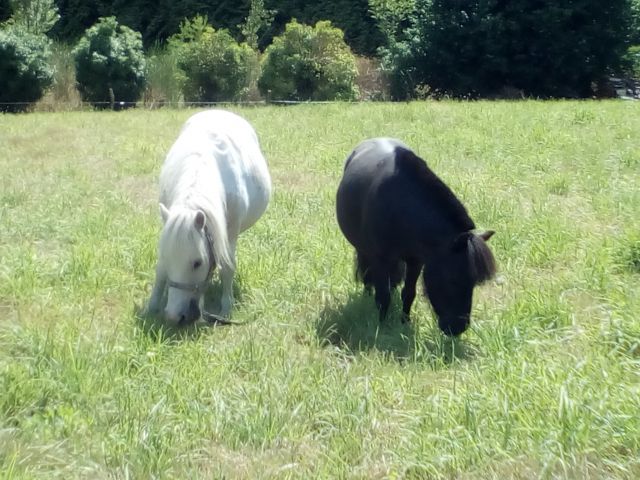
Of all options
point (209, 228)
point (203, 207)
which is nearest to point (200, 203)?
point (203, 207)

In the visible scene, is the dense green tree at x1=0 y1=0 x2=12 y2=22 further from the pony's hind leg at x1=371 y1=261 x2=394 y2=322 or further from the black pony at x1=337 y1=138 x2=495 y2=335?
the pony's hind leg at x1=371 y1=261 x2=394 y2=322

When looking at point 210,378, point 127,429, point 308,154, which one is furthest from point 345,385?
point 308,154

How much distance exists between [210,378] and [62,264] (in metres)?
2.43

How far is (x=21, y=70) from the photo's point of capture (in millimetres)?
17375

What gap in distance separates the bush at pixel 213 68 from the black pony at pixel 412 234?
14.1 metres

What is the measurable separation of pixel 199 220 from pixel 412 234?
1307 mm

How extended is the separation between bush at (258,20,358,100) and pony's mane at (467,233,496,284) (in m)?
14.8

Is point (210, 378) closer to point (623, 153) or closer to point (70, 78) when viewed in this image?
point (623, 153)

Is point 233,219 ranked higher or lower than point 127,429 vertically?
higher

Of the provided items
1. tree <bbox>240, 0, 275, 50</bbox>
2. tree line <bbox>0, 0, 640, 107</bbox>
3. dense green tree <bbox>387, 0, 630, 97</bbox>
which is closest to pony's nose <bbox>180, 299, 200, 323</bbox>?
tree line <bbox>0, 0, 640, 107</bbox>

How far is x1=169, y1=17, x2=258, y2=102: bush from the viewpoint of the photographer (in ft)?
62.5

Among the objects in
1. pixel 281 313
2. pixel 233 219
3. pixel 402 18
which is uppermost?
pixel 402 18

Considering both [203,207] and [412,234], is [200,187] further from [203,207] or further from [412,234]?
[412,234]

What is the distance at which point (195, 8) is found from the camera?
25844 mm
